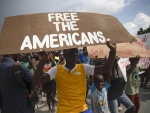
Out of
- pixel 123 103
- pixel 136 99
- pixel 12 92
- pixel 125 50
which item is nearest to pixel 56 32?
pixel 12 92

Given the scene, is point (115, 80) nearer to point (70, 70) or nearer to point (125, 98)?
point (125, 98)

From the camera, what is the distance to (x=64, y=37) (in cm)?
304

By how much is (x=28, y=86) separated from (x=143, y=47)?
2.69 metres

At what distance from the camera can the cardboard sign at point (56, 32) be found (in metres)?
2.93

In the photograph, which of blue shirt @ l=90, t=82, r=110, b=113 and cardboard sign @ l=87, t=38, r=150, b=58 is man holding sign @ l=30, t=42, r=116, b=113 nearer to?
blue shirt @ l=90, t=82, r=110, b=113

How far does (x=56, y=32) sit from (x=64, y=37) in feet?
0.34

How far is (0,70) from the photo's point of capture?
144 inches

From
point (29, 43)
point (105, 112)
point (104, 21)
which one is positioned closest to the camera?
point (29, 43)

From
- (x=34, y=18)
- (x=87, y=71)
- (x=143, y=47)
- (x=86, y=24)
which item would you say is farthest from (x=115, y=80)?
(x=34, y=18)

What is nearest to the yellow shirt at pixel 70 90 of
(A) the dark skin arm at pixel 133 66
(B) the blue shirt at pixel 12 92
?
(B) the blue shirt at pixel 12 92

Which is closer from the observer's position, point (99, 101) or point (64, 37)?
point (64, 37)

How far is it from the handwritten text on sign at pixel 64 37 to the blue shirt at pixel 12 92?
68cm

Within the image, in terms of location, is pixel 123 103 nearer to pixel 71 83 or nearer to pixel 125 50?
pixel 125 50

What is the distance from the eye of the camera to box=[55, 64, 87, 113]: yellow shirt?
3.42 meters
